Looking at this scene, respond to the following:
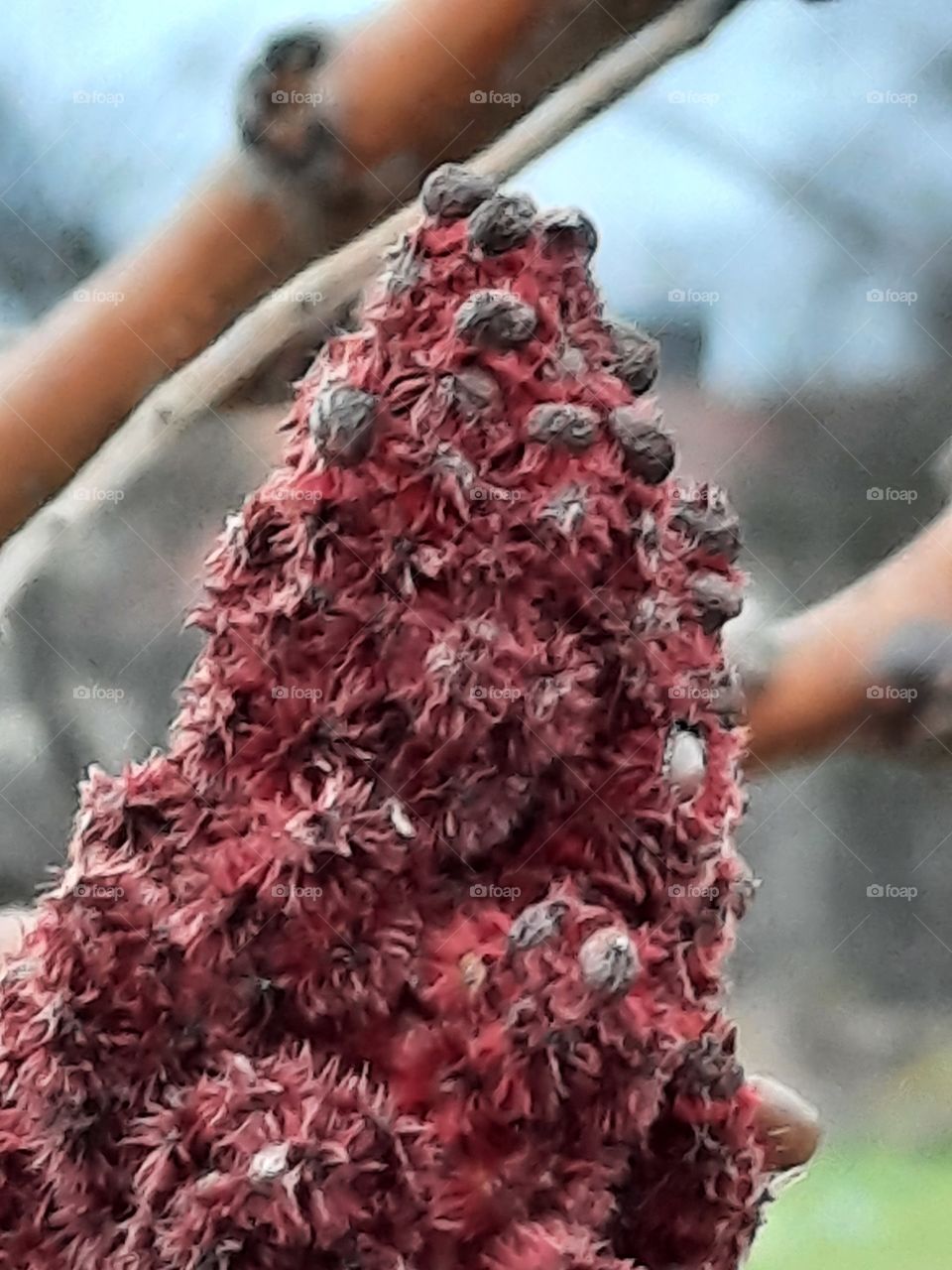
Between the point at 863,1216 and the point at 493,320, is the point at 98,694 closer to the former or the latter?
the point at 493,320

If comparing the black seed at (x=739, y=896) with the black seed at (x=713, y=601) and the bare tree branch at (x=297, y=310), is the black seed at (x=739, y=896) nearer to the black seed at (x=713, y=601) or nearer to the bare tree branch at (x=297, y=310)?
the black seed at (x=713, y=601)

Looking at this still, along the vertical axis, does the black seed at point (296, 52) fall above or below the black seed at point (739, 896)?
above

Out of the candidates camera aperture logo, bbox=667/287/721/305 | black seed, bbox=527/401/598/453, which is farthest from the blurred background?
black seed, bbox=527/401/598/453

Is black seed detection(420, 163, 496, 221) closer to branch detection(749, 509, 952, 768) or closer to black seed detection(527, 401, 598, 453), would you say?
black seed detection(527, 401, 598, 453)

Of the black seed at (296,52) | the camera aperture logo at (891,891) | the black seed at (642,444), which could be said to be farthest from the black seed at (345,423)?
the camera aperture logo at (891,891)

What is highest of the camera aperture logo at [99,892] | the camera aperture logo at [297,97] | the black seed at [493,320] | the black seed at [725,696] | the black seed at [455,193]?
the camera aperture logo at [297,97]

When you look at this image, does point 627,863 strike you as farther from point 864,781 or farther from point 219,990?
point 864,781

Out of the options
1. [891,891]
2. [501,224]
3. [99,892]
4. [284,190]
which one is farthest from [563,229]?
[891,891]
